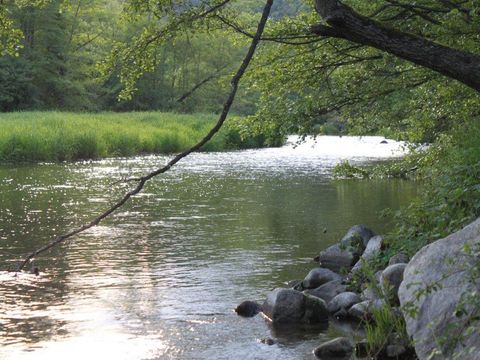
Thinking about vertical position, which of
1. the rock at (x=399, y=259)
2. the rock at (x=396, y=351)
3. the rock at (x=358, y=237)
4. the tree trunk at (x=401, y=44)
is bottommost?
the rock at (x=396, y=351)

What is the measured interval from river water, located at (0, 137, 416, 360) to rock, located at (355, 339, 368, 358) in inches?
20.3

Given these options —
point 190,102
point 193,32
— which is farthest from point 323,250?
point 190,102

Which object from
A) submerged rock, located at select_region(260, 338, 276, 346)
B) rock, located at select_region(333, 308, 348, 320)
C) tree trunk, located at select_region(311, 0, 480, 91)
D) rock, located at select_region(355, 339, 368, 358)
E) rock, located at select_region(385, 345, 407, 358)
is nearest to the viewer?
tree trunk, located at select_region(311, 0, 480, 91)

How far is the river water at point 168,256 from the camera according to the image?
869 cm

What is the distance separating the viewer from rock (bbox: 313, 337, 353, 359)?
805cm

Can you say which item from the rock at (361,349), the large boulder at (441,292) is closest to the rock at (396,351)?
the rock at (361,349)

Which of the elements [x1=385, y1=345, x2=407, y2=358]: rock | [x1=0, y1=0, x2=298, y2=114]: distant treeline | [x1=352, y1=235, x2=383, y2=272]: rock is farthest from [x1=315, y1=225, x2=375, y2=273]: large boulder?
[x1=0, y1=0, x2=298, y2=114]: distant treeline

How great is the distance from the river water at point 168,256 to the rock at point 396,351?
91 cm

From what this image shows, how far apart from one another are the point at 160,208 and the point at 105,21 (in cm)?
5791

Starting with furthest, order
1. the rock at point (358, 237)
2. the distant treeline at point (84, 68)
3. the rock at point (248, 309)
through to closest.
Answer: the distant treeline at point (84, 68)
the rock at point (358, 237)
the rock at point (248, 309)

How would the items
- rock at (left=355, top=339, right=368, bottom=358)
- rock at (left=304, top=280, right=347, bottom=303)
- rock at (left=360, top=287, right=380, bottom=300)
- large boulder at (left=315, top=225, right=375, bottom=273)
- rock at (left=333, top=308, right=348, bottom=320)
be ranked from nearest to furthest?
rock at (left=355, top=339, right=368, bottom=358) < rock at (left=360, top=287, right=380, bottom=300) < rock at (left=333, top=308, right=348, bottom=320) < rock at (left=304, top=280, right=347, bottom=303) < large boulder at (left=315, top=225, right=375, bottom=273)

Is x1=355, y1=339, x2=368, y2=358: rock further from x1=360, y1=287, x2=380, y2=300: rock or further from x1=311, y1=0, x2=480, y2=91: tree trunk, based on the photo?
x1=311, y1=0, x2=480, y2=91: tree trunk

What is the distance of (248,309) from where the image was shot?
978 centimetres

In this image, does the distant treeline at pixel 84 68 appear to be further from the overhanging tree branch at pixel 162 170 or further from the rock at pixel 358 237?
the overhanging tree branch at pixel 162 170
